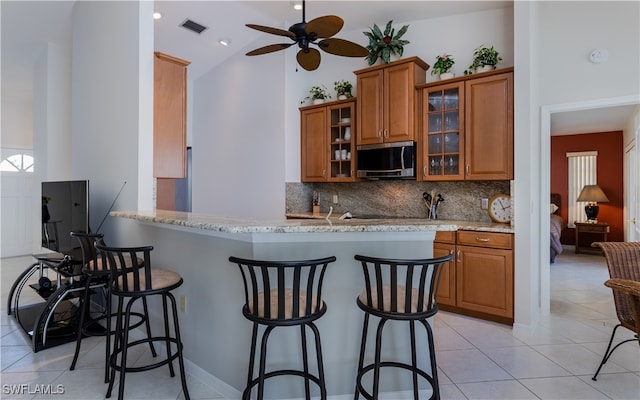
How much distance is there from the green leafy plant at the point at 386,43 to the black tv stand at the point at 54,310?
147 inches

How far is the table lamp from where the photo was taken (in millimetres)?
7001

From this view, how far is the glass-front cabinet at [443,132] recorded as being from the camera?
12.2 feet

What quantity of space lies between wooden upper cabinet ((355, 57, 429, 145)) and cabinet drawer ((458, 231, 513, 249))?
4.04 ft

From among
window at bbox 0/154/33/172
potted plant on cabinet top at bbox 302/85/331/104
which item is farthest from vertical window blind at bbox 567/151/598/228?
window at bbox 0/154/33/172

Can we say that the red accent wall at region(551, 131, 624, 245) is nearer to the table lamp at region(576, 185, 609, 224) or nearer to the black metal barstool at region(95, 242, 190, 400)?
the table lamp at region(576, 185, 609, 224)

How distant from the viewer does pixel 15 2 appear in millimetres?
4277

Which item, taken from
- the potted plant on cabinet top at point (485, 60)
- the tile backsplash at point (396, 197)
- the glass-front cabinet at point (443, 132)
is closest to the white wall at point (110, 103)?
the tile backsplash at point (396, 197)

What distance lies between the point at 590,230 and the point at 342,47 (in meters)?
6.95

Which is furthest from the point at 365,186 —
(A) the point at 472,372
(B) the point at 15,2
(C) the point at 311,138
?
(B) the point at 15,2

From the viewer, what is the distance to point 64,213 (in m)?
3.33

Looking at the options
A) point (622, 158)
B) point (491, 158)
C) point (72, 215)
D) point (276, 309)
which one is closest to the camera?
point (276, 309)

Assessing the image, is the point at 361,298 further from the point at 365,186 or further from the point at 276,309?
the point at 365,186

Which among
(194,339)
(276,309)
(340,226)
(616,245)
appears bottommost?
(194,339)

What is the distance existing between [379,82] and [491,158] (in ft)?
5.05
